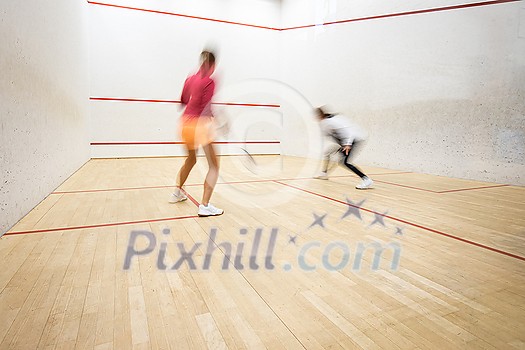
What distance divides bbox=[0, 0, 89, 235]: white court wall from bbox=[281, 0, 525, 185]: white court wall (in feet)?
11.0

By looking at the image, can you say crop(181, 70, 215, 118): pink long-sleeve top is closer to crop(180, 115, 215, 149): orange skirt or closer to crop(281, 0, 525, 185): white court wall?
crop(180, 115, 215, 149): orange skirt

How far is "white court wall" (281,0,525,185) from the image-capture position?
3.24m

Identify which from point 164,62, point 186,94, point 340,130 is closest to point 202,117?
point 186,94

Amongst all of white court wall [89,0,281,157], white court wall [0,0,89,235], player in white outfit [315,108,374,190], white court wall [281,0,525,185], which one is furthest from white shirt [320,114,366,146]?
white court wall [89,0,281,157]

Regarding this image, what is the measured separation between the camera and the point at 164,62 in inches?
204

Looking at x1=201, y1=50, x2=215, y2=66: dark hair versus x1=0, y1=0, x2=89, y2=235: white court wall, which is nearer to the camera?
x1=0, y1=0, x2=89, y2=235: white court wall

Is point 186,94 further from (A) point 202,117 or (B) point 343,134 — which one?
(B) point 343,134

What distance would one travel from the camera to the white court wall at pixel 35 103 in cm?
161

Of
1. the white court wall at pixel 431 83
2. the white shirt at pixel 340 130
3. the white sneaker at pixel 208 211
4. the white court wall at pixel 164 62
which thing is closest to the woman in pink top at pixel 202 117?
the white sneaker at pixel 208 211

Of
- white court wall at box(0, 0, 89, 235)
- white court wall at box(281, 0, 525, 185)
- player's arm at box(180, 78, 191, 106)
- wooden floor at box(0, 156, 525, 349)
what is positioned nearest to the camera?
wooden floor at box(0, 156, 525, 349)

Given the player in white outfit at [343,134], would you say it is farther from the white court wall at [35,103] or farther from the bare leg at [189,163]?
the white court wall at [35,103]

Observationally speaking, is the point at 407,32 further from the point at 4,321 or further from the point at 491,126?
the point at 4,321

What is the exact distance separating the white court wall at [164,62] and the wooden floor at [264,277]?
3.01 m

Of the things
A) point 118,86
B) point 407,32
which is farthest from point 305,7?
point 118,86
